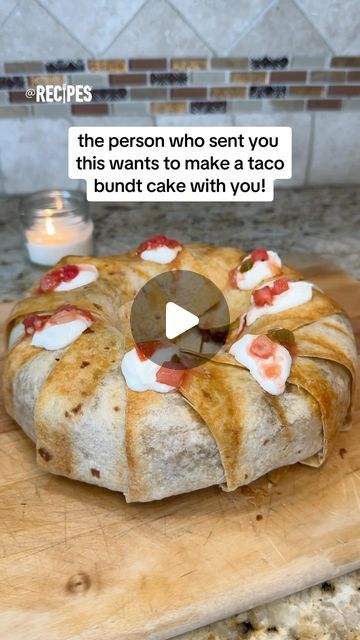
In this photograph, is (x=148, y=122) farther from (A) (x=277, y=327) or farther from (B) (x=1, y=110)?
(A) (x=277, y=327)

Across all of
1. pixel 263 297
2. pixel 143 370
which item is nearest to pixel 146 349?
pixel 143 370

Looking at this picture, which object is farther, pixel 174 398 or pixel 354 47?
pixel 354 47

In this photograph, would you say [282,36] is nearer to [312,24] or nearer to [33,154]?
[312,24]

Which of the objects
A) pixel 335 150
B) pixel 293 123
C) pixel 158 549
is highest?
pixel 293 123

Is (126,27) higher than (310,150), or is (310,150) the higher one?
(126,27)

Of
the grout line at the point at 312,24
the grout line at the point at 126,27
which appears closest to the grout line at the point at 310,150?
the grout line at the point at 312,24

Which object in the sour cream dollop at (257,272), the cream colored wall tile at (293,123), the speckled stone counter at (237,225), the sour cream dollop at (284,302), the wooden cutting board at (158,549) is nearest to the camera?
the wooden cutting board at (158,549)

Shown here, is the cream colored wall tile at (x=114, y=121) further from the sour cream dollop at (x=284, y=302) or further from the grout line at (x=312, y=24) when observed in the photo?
the sour cream dollop at (x=284, y=302)
